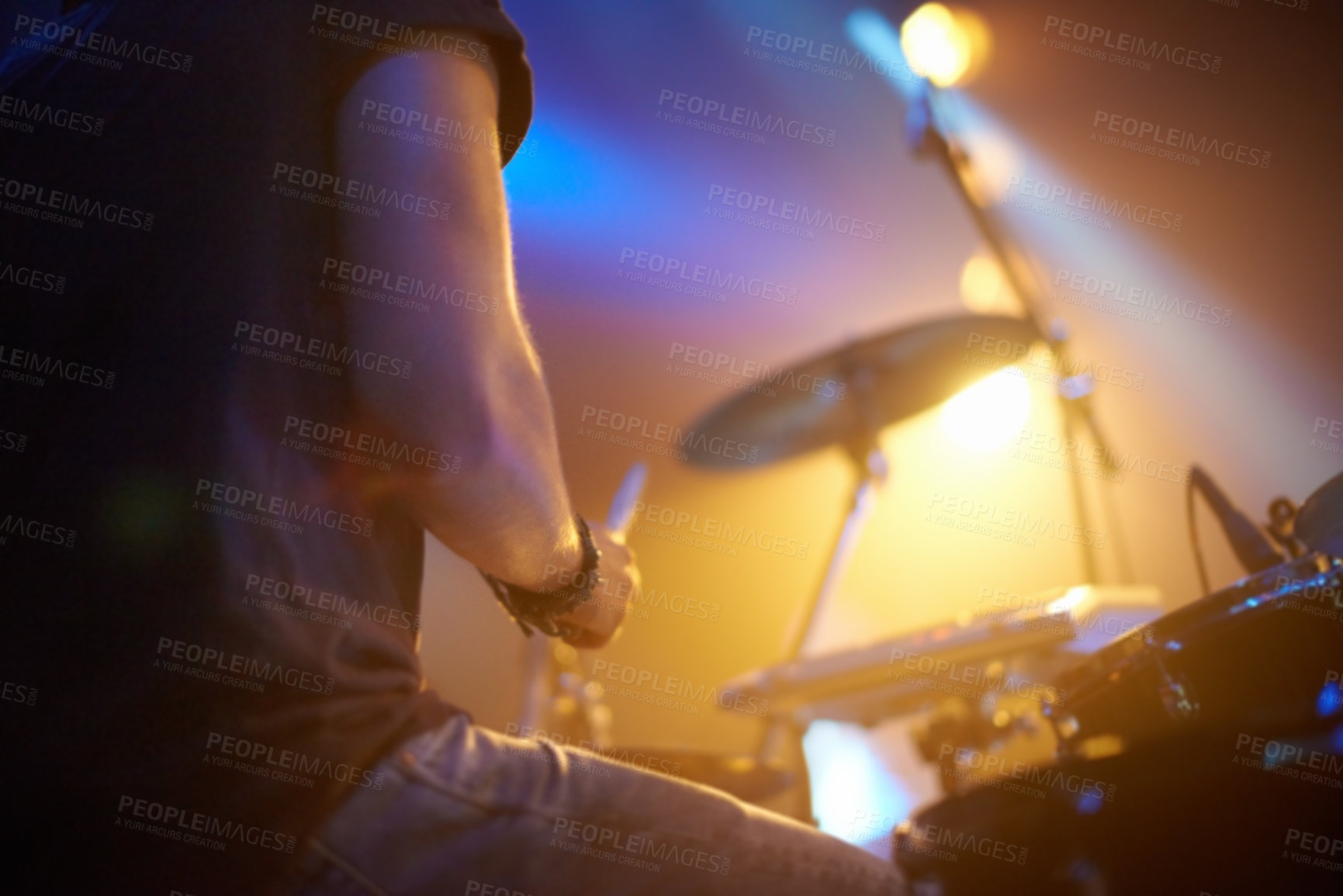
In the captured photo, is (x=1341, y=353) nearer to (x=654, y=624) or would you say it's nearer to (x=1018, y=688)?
(x=1018, y=688)

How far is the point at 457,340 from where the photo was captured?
785 mm

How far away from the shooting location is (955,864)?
92 cm

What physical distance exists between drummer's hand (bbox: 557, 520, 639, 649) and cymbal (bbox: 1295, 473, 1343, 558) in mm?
828

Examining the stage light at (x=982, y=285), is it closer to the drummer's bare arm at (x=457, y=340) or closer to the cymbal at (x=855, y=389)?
the cymbal at (x=855, y=389)

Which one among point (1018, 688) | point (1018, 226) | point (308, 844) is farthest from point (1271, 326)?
point (308, 844)

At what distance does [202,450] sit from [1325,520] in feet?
4.10

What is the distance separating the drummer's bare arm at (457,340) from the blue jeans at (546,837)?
22 cm

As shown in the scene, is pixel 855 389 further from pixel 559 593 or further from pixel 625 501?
pixel 559 593

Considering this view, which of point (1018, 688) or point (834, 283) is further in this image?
point (834, 283)

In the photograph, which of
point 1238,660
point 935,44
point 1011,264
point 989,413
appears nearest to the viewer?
point 1238,660

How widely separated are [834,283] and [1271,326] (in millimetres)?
1341

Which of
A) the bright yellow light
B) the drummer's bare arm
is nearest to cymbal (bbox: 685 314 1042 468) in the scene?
the bright yellow light

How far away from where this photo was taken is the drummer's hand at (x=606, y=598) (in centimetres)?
104

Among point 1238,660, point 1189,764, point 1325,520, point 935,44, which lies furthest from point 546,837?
point 935,44
